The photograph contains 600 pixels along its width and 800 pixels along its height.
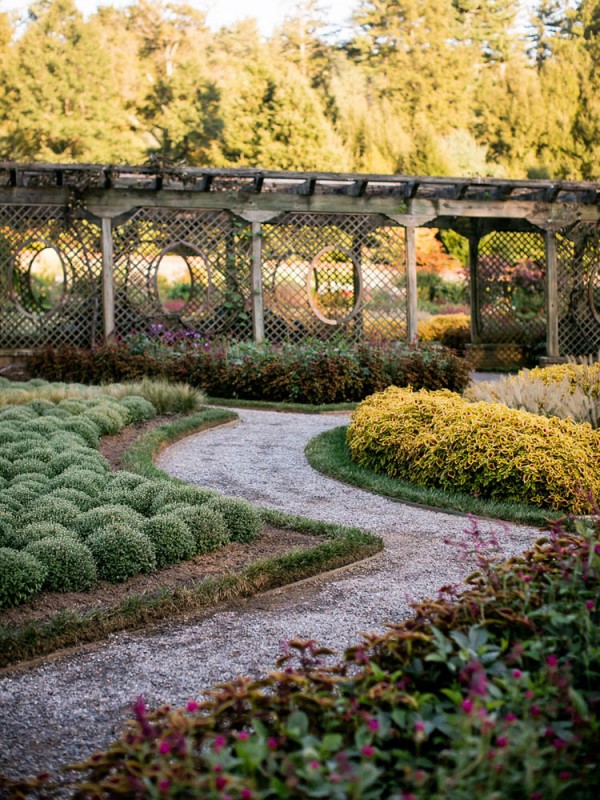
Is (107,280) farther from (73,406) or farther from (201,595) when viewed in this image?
(201,595)

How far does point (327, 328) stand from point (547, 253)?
4.32 m

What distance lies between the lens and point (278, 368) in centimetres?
1115

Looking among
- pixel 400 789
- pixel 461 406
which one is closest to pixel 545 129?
pixel 461 406

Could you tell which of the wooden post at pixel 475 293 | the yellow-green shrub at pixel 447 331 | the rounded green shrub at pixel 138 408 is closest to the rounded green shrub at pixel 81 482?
the rounded green shrub at pixel 138 408

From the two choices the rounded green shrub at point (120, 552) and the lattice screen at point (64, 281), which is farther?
the lattice screen at point (64, 281)

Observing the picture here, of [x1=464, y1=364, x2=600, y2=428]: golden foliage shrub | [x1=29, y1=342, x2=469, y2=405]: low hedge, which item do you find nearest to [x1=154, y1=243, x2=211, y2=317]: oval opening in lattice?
[x1=29, y1=342, x2=469, y2=405]: low hedge

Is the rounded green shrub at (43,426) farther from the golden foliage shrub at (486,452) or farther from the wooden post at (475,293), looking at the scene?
the wooden post at (475,293)

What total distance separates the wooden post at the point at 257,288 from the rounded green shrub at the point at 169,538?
8803mm

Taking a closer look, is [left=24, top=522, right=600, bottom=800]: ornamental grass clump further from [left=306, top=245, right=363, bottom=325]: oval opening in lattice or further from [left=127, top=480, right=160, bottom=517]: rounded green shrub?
[left=306, top=245, right=363, bottom=325]: oval opening in lattice

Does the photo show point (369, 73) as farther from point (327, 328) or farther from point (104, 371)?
point (104, 371)

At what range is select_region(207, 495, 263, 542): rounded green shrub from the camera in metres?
4.86

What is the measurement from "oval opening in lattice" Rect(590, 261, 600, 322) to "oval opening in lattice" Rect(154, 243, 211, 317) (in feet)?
22.1

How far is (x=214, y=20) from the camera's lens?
36469 millimetres

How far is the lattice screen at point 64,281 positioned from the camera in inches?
508
